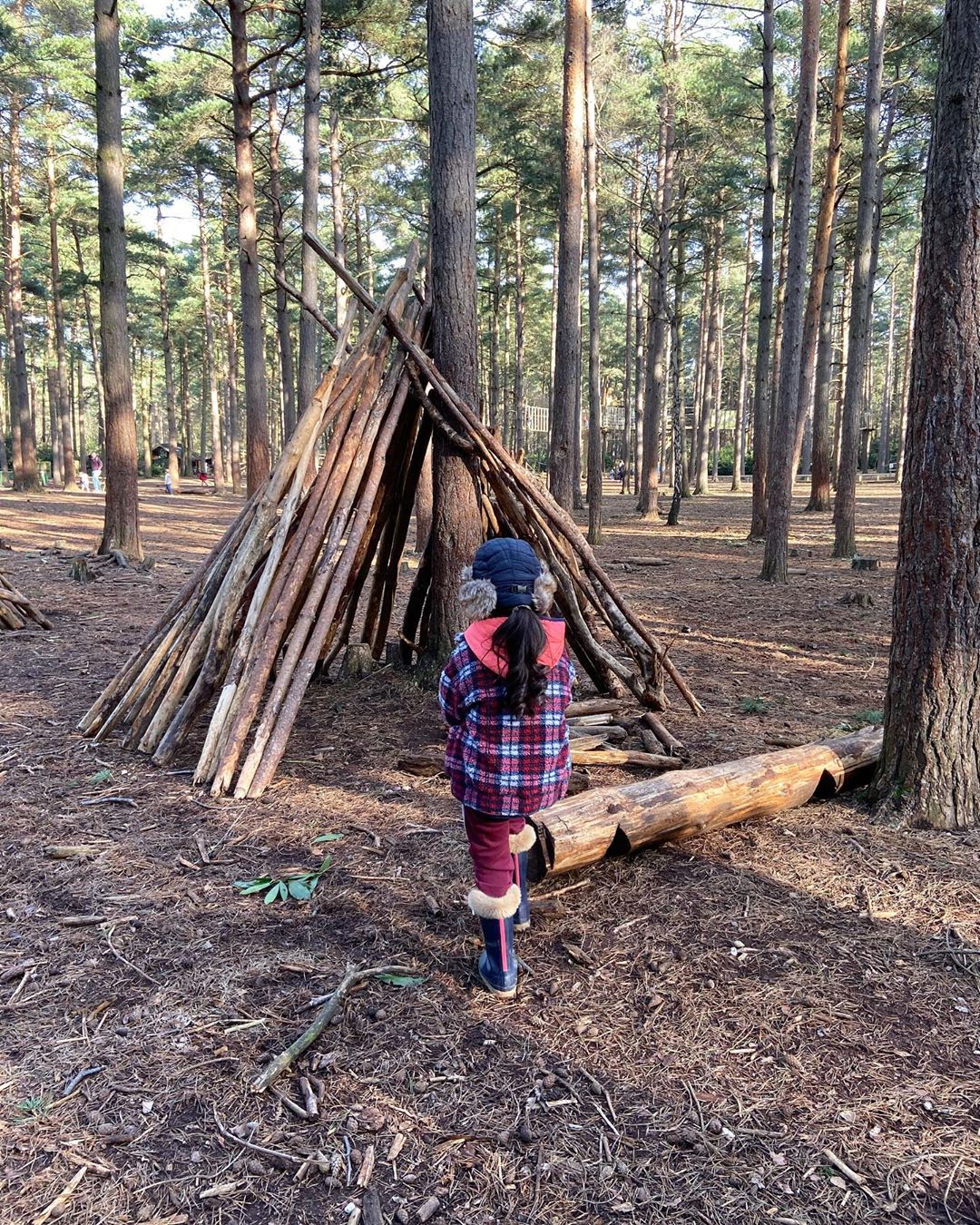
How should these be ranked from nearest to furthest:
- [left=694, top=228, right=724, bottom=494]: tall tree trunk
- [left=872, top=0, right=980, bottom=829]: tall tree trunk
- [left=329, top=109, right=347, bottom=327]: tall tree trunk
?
[left=872, top=0, right=980, bottom=829]: tall tree trunk, [left=329, top=109, right=347, bottom=327]: tall tree trunk, [left=694, top=228, right=724, bottom=494]: tall tree trunk

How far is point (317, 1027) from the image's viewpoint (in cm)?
246

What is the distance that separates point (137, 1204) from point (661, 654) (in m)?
4.09

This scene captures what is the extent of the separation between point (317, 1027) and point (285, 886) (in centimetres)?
96

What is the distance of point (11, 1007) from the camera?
2.58 meters

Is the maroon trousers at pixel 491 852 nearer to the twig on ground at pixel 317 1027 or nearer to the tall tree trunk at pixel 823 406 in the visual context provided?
the twig on ground at pixel 317 1027

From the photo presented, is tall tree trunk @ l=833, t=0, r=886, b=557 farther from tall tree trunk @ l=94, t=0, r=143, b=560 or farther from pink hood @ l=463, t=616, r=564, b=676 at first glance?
pink hood @ l=463, t=616, r=564, b=676

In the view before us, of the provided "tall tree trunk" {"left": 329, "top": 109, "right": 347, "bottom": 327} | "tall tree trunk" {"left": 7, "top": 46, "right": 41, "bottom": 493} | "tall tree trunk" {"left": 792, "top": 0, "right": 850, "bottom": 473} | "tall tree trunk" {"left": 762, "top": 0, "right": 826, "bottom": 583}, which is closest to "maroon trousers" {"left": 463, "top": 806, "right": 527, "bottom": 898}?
"tall tree trunk" {"left": 762, "top": 0, "right": 826, "bottom": 583}

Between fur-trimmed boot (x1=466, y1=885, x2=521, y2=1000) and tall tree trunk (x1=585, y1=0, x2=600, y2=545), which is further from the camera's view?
tall tree trunk (x1=585, y1=0, x2=600, y2=545)

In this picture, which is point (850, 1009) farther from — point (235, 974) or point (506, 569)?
point (235, 974)

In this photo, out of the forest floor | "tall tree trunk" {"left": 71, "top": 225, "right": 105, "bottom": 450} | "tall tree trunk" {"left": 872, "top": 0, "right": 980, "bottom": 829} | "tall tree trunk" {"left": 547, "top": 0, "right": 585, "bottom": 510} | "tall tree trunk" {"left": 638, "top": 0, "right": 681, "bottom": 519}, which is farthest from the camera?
"tall tree trunk" {"left": 71, "top": 225, "right": 105, "bottom": 450}

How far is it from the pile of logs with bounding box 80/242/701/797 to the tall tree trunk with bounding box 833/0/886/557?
895 centimetres

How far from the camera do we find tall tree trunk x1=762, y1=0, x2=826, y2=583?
10.5m

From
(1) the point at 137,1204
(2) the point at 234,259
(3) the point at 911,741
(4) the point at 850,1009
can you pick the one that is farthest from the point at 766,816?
(2) the point at 234,259

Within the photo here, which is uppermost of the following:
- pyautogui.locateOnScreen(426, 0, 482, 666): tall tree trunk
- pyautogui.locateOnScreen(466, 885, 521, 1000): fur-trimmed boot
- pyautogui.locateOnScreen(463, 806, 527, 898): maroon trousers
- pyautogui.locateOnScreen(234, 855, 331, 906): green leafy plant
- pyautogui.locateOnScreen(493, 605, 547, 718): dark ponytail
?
pyautogui.locateOnScreen(426, 0, 482, 666): tall tree trunk
